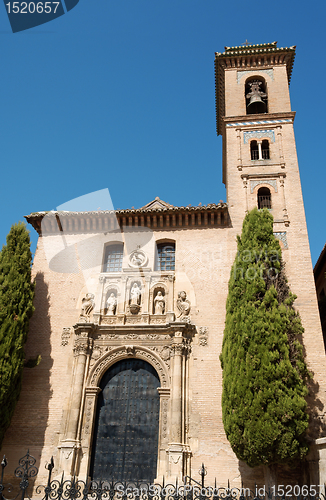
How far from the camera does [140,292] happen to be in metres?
15.0

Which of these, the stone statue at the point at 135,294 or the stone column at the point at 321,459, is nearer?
the stone column at the point at 321,459

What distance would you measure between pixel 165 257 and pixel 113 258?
2.02 m

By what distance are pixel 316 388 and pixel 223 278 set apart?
4583mm

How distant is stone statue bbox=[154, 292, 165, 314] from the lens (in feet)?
48.1

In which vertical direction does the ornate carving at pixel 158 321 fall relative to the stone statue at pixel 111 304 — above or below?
below

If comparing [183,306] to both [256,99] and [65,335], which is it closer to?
[65,335]

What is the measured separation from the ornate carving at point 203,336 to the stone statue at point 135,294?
95.0 inches

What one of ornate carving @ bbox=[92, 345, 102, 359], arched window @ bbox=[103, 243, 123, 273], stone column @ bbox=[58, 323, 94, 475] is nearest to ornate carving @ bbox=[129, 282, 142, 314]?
arched window @ bbox=[103, 243, 123, 273]

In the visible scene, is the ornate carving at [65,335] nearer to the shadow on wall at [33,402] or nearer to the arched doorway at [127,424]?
the shadow on wall at [33,402]

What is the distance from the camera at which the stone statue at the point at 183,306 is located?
14239 millimetres

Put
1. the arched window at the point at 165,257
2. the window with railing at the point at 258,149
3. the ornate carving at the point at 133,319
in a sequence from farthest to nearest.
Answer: the window with railing at the point at 258,149 → the arched window at the point at 165,257 → the ornate carving at the point at 133,319

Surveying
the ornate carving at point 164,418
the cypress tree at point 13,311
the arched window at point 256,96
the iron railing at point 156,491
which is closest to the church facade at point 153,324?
the ornate carving at point 164,418

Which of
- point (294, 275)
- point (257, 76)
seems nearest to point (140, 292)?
point (294, 275)

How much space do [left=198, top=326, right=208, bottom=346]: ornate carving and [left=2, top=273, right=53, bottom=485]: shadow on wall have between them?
502 cm
